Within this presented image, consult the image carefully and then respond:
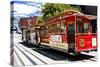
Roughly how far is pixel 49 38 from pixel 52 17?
0.38 metres

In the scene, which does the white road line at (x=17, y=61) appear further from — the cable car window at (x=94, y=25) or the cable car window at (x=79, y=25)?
the cable car window at (x=94, y=25)

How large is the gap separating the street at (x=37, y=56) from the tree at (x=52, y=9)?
581 millimetres

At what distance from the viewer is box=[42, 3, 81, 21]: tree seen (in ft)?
14.3

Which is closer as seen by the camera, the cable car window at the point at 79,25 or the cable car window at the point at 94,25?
the cable car window at the point at 79,25

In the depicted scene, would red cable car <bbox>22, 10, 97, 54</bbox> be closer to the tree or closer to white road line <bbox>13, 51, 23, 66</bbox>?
the tree

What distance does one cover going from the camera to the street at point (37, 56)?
4141 mm

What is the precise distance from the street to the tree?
0.58 meters

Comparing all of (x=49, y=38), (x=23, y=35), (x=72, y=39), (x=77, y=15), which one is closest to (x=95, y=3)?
(x=77, y=15)

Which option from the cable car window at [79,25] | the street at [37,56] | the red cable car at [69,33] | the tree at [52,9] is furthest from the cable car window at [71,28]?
the street at [37,56]

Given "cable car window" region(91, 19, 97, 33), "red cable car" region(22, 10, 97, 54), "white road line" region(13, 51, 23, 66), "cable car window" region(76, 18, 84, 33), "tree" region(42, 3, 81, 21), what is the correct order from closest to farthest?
"white road line" region(13, 51, 23, 66), "tree" region(42, 3, 81, 21), "red cable car" region(22, 10, 97, 54), "cable car window" region(76, 18, 84, 33), "cable car window" region(91, 19, 97, 33)

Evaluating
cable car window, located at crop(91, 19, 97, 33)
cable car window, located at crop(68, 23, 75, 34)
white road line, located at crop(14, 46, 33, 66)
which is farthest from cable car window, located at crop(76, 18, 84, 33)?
white road line, located at crop(14, 46, 33, 66)

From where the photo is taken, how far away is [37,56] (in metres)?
4.40

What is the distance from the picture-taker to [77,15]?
465cm

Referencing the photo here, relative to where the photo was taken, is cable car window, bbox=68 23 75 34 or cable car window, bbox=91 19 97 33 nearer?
cable car window, bbox=68 23 75 34
